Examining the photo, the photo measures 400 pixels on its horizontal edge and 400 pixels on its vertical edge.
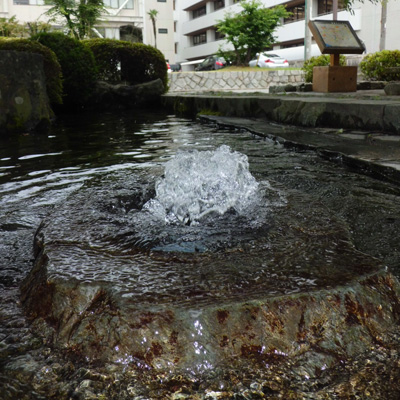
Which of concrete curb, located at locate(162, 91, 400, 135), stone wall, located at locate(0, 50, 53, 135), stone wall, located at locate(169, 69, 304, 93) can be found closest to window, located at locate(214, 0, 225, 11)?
stone wall, located at locate(169, 69, 304, 93)

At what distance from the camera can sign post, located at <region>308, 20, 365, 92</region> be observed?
9.67m

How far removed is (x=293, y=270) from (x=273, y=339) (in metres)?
0.36

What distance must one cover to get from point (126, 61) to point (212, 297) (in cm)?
1447

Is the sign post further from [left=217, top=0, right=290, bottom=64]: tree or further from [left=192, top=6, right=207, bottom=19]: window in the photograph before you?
[left=192, top=6, right=207, bottom=19]: window

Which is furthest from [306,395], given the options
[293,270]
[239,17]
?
[239,17]

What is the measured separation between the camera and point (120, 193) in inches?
122

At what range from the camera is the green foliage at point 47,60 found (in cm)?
962

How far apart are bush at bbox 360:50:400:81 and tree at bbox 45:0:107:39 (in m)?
14.3

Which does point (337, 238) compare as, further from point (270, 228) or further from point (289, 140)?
point (289, 140)

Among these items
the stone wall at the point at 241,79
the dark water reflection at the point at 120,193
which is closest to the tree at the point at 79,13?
the stone wall at the point at 241,79

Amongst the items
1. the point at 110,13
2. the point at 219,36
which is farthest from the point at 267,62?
the point at 219,36

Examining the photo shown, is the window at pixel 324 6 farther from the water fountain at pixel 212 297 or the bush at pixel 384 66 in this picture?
the water fountain at pixel 212 297

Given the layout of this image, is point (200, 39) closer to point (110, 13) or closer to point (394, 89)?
point (110, 13)

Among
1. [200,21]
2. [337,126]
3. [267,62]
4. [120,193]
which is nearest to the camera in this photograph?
[120,193]
